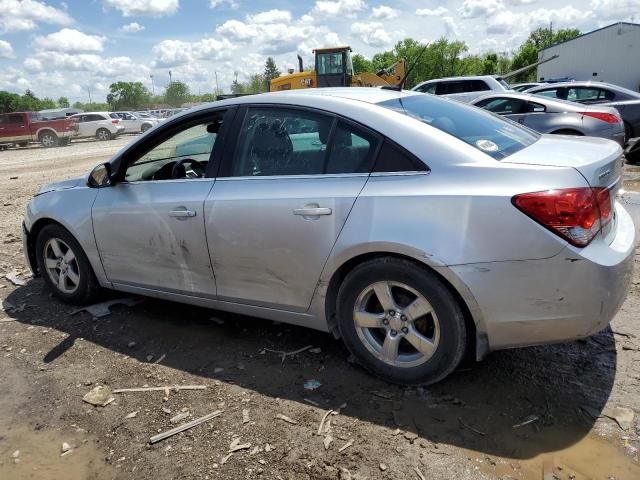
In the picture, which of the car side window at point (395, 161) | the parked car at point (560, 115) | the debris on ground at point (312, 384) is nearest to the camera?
→ the car side window at point (395, 161)

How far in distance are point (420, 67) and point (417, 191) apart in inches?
3099

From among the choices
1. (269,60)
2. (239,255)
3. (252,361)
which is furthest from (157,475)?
(269,60)

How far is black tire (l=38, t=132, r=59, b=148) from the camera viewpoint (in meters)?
27.8

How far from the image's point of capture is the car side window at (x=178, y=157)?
3701 millimetres

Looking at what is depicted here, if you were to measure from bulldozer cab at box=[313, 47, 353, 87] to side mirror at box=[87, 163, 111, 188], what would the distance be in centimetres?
1709

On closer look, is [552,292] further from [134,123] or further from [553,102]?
[134,123]

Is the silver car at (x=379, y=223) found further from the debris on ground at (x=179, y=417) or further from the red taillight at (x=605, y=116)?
the red taillight at (x=605, y=116)

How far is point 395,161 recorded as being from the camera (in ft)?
9.32

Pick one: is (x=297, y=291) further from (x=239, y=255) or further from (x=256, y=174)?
(x=256, y=174)

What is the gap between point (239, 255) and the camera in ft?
10.8

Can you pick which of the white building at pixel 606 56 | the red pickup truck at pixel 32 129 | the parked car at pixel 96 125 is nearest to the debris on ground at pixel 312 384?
the red pickup truck at pixel 32 129

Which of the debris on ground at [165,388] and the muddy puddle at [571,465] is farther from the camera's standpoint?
the debris on ground at [165,388]

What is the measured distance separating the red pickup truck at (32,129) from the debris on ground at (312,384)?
95.1 ft

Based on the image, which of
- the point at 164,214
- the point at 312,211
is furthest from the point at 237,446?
the point at 164,214
